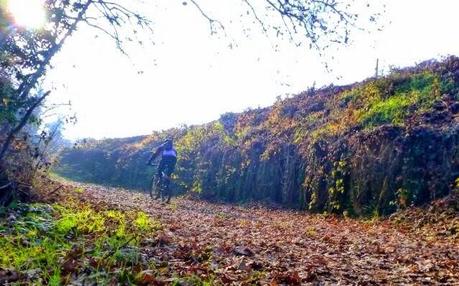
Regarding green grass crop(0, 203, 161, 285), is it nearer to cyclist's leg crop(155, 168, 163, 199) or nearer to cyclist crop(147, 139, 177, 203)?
cyclist crop(147, 139, 177, 203)

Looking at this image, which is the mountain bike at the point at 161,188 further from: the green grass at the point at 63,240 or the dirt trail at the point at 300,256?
the green grass at the point at 63,240

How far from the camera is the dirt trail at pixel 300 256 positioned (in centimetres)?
475

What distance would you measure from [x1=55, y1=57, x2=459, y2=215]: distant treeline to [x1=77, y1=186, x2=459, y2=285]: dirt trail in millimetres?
2993

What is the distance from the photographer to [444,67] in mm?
14984

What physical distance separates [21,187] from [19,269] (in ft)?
12.4

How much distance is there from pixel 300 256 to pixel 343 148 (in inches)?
323

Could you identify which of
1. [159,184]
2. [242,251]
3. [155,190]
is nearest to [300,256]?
[242,251]

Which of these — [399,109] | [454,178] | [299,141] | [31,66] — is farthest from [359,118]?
[31,66]

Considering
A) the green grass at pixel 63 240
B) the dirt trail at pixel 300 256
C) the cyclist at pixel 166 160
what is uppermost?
the cyclist at pixel 166 160

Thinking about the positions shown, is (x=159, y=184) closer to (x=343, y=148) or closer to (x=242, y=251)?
(x=343, y=148)

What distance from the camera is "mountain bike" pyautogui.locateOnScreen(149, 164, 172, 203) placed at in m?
15.7

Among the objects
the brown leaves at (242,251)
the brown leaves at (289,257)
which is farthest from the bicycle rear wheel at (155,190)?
the brown leaves at (242,251)

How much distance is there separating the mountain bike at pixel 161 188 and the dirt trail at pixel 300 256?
274 inches

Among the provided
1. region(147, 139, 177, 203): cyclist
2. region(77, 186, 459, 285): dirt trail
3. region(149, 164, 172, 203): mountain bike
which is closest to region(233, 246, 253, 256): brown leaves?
region(77, 186, 459, 285): dirt trail
